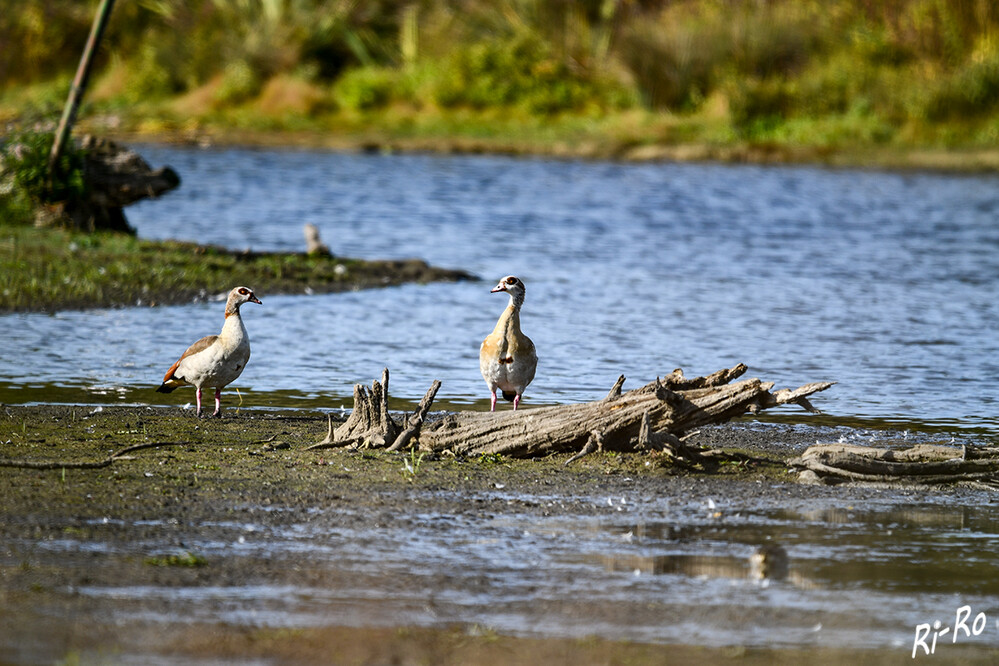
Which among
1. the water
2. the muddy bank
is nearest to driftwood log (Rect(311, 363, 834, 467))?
the muddy bank

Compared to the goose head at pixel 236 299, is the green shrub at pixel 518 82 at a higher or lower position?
higher

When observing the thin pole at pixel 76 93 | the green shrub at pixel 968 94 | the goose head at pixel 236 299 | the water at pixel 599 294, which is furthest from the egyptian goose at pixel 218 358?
the green shrub at pixel 968 94

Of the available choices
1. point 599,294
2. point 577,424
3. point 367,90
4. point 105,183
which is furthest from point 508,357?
point 367,90

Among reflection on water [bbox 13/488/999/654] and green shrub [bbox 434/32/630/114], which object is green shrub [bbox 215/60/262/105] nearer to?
green shrub [bbox 434/32/630/114]

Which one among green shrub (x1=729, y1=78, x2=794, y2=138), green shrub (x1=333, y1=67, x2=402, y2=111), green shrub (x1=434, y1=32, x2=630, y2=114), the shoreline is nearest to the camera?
the shoreline

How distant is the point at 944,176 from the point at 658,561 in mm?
32719

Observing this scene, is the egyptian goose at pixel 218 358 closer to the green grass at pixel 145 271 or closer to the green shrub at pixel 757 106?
the green grass at pixel 145 271

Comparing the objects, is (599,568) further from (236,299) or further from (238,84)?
(238,84)

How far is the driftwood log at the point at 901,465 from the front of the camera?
26.8ft

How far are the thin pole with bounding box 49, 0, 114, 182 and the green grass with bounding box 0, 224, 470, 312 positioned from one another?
106 cm

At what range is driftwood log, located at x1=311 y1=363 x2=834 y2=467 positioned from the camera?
8445mm

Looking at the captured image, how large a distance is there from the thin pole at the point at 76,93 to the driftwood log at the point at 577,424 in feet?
34.6

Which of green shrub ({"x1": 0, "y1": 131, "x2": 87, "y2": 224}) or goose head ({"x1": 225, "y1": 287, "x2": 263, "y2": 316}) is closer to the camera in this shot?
goose head ({"x1": 225, "y1": 287, "x2": 263, "y2": 316})

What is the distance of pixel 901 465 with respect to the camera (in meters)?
8.15
